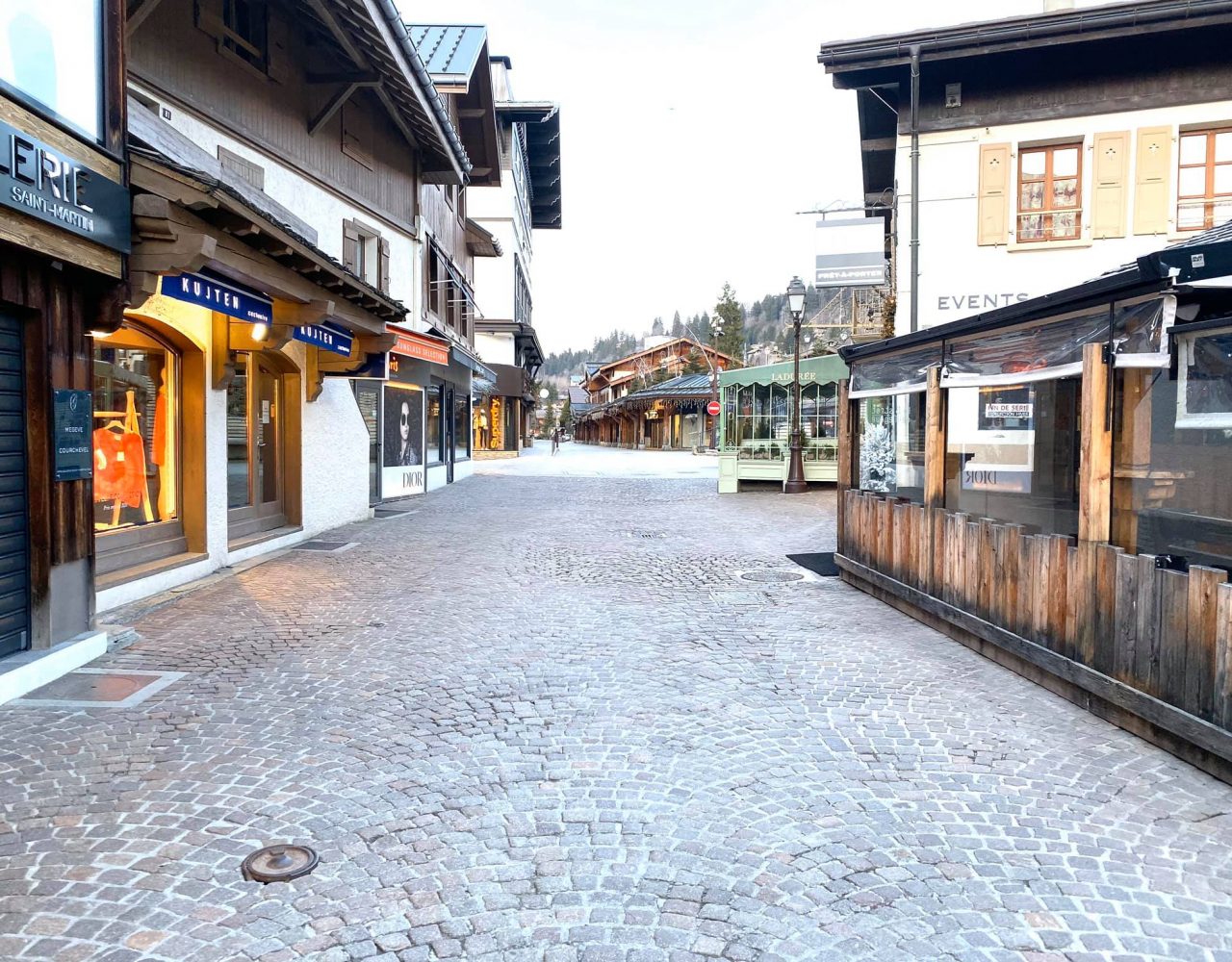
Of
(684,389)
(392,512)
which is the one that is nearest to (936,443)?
(392,512)

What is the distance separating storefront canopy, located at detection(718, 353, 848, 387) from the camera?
21344 mm

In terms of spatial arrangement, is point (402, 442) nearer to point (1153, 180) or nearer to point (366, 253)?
point (366, 253)

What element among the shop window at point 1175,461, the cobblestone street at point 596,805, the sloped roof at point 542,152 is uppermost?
the sloped roof at point 542,152

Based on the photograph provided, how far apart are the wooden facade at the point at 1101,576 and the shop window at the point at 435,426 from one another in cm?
1644

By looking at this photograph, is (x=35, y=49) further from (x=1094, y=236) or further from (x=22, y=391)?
(x=1094, y=236)

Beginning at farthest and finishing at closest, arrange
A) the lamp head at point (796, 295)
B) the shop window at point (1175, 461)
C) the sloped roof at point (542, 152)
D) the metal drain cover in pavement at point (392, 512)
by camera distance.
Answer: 1. the sloped roof at point (542, 152)
2. the lamp head at point (796, 295)
3. the metal drain cover in pavement at point (392, 512)
4. the shop window at point (1175, 461)

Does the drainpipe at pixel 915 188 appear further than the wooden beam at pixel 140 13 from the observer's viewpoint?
Yes

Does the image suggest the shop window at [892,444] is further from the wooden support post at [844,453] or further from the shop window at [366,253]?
the shop window at [366,253]

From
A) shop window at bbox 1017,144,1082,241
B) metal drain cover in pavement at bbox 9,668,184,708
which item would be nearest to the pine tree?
shop window at bbox 1017,144,1082,241

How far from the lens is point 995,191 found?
16312 millimetres

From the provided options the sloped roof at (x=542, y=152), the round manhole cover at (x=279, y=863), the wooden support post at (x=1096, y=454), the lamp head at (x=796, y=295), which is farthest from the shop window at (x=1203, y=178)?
the sloped roof at (x=542, y=152)

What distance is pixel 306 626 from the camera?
6852 millimetres

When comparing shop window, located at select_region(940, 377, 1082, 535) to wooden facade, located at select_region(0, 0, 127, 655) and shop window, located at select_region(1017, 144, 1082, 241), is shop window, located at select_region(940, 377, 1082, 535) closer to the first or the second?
wooden facade, located at select_region(0, 0, 127, 655)

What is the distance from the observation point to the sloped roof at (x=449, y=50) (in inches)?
726
